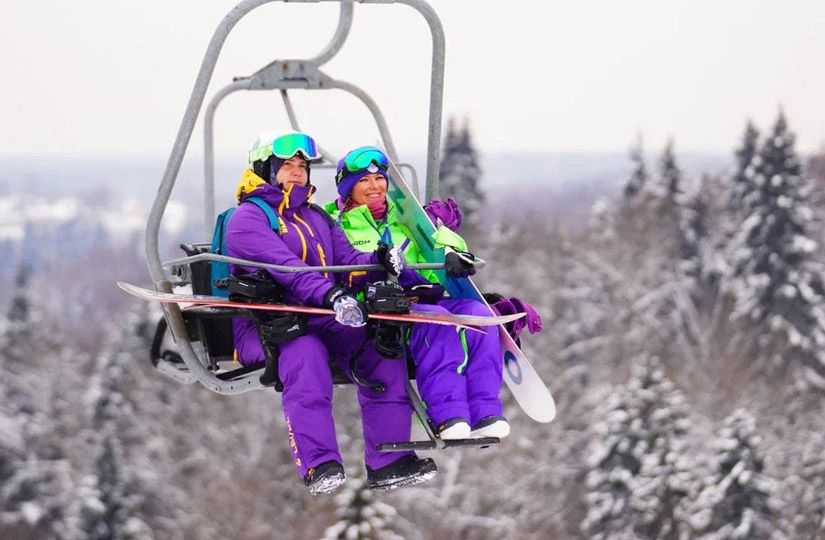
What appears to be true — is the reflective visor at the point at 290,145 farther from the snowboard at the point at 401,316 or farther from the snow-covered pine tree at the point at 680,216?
the snow-covered pine tree at the point at 680,216

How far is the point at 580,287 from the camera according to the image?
58.7 meters

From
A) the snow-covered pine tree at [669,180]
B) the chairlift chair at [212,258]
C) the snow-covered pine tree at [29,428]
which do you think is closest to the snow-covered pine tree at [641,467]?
the snow-covered pine tree at [669,180]

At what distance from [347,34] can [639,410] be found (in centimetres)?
3427

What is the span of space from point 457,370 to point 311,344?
60 cm

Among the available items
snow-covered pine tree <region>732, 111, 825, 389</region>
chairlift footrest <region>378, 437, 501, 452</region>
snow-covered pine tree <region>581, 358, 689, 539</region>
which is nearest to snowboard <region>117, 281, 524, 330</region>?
chairlift footrest <region>378, 437, 501, 452</region>

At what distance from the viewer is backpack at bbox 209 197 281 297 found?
679 centimetres

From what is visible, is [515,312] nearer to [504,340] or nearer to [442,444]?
[504,340]

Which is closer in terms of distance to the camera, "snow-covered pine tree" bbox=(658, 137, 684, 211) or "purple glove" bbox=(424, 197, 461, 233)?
"purple glove" bbox=(424, 197, 461, 233)

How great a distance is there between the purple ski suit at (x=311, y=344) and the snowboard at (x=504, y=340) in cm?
29

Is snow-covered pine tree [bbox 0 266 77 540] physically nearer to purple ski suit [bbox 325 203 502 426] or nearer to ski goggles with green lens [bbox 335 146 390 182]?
ski goggles with green lens [bbox 335 146 390 182]

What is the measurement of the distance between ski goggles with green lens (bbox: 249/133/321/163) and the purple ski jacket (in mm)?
93

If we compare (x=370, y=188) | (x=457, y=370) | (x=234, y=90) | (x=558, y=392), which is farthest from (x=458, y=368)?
(x=558, y=392)

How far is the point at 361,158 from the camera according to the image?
7141mm

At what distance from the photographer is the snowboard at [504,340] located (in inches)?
273
